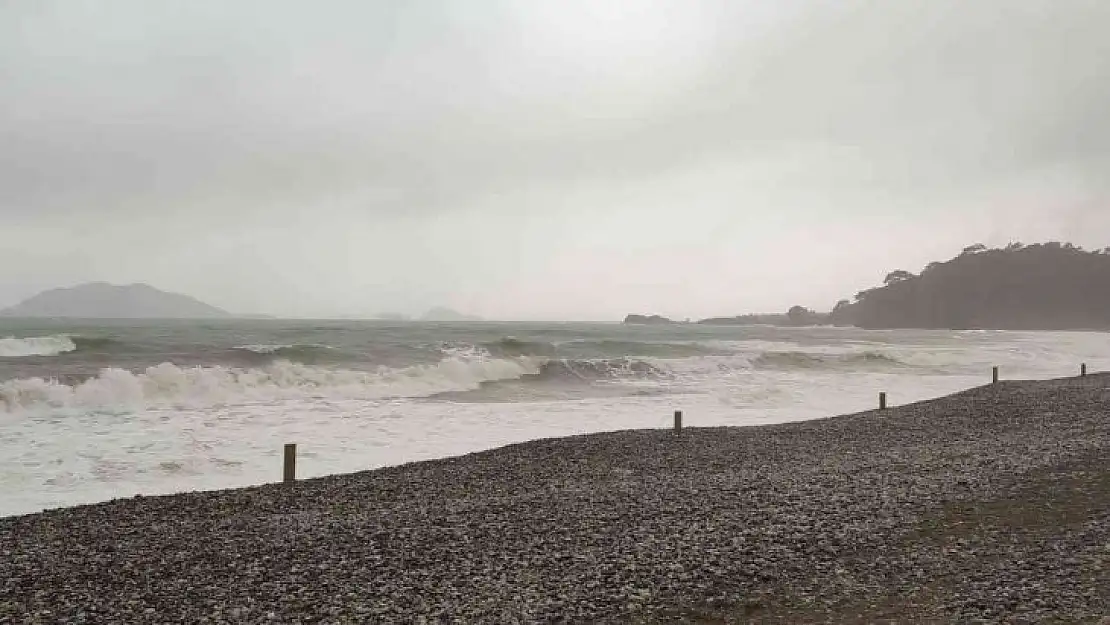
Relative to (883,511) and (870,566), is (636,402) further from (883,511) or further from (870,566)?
(870,566)

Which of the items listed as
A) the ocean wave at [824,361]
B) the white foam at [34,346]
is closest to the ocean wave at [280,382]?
the ocean wave at [824,361]

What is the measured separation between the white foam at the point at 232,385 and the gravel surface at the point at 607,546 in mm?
16413

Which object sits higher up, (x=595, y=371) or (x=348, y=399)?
(x=595, y=371)

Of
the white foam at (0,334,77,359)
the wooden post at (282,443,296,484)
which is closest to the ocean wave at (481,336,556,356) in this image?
the white foam at (0,334,77,359)

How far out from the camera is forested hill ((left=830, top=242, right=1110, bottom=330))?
14438cm

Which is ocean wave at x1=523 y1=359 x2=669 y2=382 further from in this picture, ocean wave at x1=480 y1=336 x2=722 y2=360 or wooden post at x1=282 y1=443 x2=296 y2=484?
wooden post at x1=282 y1=443 x2=296 y2=484

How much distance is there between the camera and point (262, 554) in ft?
28.2

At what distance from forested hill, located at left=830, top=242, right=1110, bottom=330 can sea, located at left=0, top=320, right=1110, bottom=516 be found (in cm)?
11954

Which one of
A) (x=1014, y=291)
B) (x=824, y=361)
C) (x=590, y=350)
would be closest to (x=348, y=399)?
(x=590, y=350)

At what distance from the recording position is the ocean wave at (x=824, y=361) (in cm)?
4406

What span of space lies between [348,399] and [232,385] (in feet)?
19.0

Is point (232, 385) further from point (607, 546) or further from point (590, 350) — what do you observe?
point (590, 350)

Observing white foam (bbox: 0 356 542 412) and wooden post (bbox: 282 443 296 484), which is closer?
wooden post (bbox: 282 443 296 484)

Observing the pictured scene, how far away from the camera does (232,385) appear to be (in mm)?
29094
